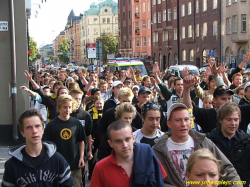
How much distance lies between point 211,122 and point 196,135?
4.75ft

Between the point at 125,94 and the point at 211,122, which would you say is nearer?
the point at 211,122

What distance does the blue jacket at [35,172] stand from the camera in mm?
3941

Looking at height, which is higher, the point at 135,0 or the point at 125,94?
the point at 135,0

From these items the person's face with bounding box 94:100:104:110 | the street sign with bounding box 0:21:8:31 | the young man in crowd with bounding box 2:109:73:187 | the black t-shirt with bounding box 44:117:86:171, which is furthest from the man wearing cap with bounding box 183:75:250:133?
the street sign with bounding box 0:21:8:31

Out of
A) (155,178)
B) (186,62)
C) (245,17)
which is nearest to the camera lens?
(155,178)

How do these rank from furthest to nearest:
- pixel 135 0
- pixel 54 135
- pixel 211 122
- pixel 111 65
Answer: pixel 135 0 < pixel 111 65 < pixel 54 135 < pixel 211 122

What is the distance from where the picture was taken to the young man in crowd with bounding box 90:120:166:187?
3.45m

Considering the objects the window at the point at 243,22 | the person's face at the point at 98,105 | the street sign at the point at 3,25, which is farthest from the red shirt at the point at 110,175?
the window at the point at 243,22

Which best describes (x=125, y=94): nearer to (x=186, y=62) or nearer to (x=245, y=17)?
(x=245, y=17)

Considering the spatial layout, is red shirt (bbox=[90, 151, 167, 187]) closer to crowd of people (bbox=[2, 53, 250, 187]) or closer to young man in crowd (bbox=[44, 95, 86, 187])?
crowd of people (bbox=[2, 53, 250, 187])

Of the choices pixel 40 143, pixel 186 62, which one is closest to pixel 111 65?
pixel 40 143

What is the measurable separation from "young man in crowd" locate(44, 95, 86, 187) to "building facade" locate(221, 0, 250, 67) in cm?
3407

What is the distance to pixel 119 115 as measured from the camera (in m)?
5.65

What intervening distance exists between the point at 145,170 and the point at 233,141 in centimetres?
149
